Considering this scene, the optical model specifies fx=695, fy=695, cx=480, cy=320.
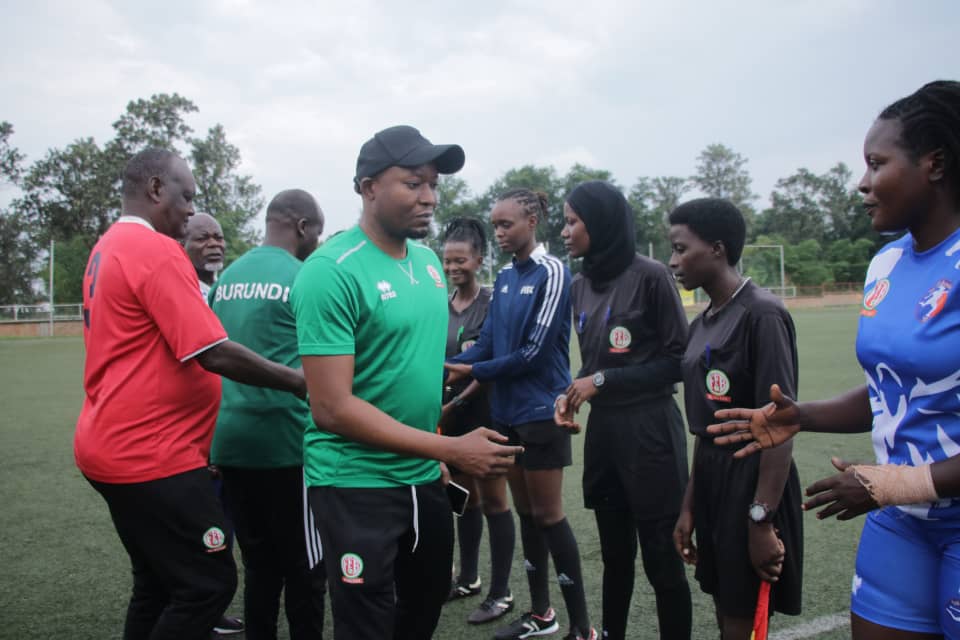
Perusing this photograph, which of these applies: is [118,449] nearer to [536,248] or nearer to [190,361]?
[190,361]

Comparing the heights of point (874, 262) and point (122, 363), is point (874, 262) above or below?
above

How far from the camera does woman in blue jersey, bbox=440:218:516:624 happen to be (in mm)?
4555

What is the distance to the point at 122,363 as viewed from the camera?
284 centimetres

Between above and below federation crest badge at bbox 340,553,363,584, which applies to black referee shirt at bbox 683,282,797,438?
above

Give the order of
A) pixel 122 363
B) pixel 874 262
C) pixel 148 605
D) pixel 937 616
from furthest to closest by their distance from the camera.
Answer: pixel 148 605 → pixel 122 363 → pixel 874 262 → pixel 937 616

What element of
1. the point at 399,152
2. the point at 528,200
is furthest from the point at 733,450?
the point at 528,200

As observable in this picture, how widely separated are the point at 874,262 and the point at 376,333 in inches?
68.7

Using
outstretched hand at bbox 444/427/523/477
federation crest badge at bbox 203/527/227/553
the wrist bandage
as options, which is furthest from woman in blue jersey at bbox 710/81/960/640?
federation crest badge at bbox 203/527/227/553

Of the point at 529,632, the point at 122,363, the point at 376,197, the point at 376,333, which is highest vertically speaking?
the point at 376,197

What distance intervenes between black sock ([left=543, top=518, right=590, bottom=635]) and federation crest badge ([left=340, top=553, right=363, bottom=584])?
1853 millimetres

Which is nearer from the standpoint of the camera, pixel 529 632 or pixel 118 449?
pixel 118 449

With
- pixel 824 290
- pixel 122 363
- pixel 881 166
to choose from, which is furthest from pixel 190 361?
pixel 824 290

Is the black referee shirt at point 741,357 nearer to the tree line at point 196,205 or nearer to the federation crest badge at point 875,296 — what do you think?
the federation crest badge at point 875,296

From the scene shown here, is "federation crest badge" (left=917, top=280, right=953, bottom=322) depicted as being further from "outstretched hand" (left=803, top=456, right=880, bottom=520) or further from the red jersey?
the red jersey
